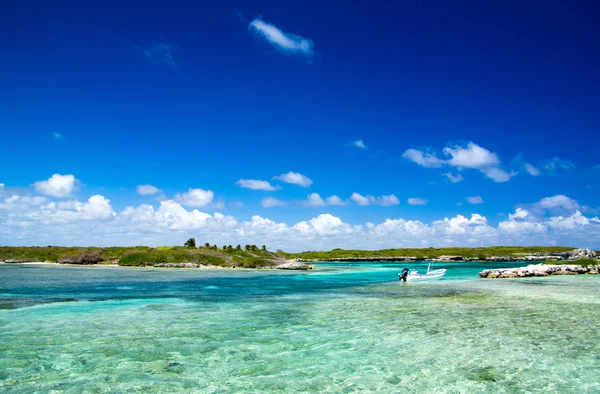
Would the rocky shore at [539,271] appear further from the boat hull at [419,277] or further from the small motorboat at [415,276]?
the boat hull at [419,277]

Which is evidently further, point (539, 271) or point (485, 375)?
point (539, 271)

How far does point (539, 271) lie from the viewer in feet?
223

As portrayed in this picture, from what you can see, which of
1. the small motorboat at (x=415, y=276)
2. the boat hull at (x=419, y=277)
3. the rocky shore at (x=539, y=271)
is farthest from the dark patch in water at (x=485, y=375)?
the rocky shore at (x=539, y=271)

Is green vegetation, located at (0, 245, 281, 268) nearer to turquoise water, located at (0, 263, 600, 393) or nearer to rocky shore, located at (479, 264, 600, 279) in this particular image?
rocky shore, located at (479, 264, 600, 279)

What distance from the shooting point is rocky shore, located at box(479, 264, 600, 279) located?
65.7m

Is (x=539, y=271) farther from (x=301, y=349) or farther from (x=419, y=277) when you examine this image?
(x=301, y=349)

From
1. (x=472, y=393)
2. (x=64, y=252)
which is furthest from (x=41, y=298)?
(x=64, y=252)

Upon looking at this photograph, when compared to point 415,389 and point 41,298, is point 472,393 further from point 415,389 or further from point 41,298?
point 41,298

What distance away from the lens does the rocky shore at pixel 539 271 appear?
65.7 meters

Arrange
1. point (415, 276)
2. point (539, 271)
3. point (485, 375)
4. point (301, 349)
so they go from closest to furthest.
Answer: point (485, 375) → point (301, 349) → point (415, 276) → point (539, 271)

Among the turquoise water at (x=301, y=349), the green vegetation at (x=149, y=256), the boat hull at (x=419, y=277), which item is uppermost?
the green vegetation at (x=149, y=256)

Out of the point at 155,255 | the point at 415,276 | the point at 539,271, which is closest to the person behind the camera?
the point at 415,276

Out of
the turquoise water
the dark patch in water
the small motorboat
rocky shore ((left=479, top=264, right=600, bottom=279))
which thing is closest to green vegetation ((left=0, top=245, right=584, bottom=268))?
the small motorboat

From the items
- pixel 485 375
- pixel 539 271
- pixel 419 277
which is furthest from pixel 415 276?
pixel 485 375
